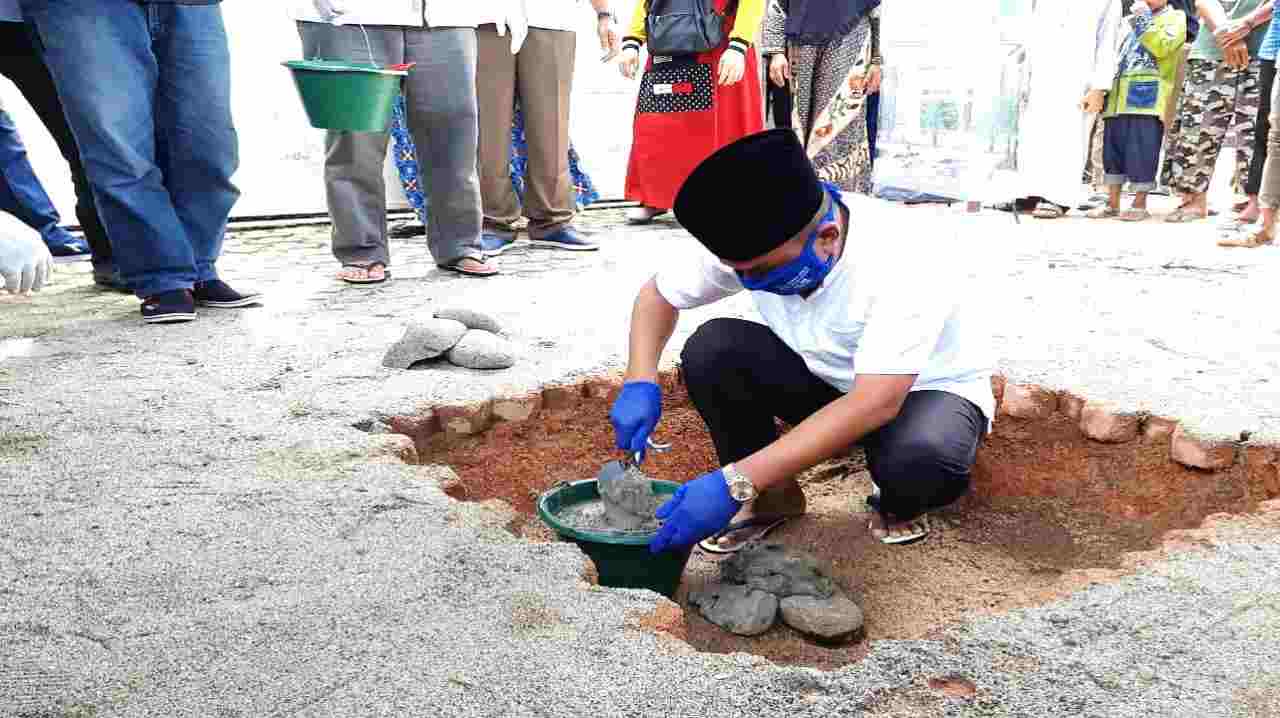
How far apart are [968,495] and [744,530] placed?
66 cm

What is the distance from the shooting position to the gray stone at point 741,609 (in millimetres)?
1847

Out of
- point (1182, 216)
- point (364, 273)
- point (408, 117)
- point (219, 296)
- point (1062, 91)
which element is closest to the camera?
point (219, 296)

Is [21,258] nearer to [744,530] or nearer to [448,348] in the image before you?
[448,348]

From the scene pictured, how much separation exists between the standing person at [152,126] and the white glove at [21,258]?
1.57m

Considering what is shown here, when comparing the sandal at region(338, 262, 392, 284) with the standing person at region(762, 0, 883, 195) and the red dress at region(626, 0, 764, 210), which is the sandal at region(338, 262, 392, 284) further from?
the standing person at region(762, 0, 883, 195)

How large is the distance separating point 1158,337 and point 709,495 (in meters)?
2.20

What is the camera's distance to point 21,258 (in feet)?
6.31

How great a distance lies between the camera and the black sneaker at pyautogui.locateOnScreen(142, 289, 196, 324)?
3.69 metres

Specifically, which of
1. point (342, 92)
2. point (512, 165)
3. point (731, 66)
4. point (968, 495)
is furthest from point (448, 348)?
point (512, 165)

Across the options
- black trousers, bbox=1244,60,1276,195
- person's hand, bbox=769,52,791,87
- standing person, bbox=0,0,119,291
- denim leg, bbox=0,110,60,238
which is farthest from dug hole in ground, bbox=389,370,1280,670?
denim leg, bbox=0,110,60,238

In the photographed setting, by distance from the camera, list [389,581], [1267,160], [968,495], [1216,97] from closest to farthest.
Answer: [389,581] < [968,495] < [1267,160] < [1216,97]

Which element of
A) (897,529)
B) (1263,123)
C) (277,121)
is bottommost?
(897,529)

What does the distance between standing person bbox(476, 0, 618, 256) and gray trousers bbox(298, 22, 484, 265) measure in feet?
2.33

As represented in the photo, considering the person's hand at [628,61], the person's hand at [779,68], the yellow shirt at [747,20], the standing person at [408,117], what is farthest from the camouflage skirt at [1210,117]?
the standing person at [408,117]
